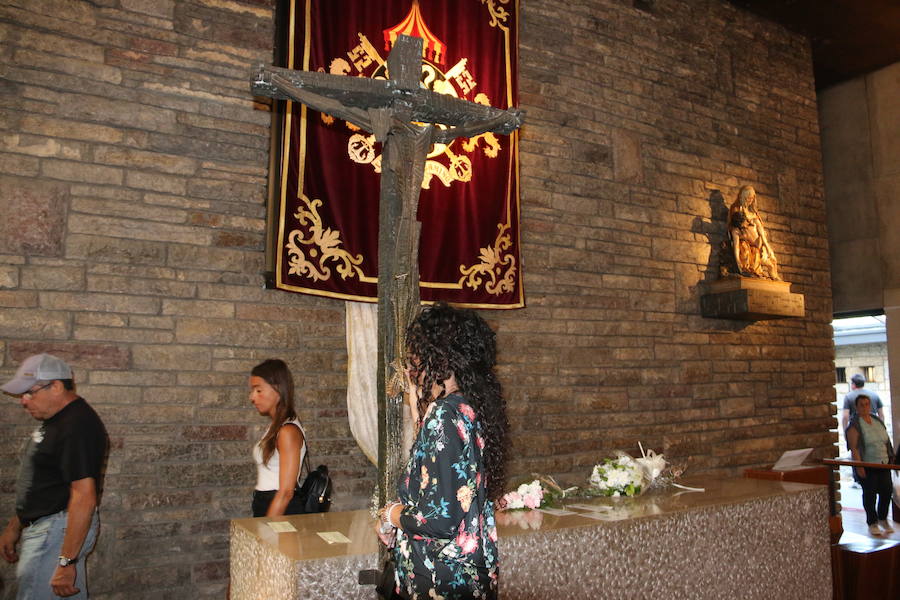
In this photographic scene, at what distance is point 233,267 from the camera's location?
394 cm

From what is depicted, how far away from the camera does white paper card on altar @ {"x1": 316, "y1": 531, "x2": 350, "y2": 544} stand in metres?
2.27

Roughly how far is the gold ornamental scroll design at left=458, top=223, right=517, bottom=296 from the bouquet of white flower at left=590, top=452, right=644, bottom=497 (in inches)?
67.0

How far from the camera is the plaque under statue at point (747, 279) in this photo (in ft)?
18.7

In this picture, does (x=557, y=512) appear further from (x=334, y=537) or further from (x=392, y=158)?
(x=392, y=158)

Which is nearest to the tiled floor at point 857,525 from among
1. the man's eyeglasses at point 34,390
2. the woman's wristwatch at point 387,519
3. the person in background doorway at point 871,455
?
the person in background doorway at point 871,455

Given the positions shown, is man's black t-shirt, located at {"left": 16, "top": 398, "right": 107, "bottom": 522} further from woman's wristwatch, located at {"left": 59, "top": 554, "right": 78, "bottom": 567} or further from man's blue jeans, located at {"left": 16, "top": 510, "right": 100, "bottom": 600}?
woman's wristwatch, located at {"left": 59, "top": 554, "right": 78, "bottom": 567}

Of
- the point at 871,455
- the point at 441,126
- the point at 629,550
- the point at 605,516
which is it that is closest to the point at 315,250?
the point at 441,126

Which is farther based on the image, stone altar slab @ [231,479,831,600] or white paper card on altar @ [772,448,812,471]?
white paper card on altar @ [772,448,812,471]

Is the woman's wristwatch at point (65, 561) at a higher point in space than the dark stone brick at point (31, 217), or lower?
lower

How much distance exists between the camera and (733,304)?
225 inches

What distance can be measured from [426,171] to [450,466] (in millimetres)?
3080

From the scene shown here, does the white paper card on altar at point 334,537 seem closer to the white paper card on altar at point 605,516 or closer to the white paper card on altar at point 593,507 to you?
the white paper card on altar at point 605,516

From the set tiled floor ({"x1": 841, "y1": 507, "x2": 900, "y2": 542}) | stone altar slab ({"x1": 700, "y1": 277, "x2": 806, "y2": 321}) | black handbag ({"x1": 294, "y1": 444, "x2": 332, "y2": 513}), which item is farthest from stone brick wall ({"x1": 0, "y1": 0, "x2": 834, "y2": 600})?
tiled floor ({"x1": 841, "y1": 507, "x2": 900, "y2": 542})

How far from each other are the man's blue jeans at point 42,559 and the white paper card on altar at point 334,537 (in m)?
1.20
